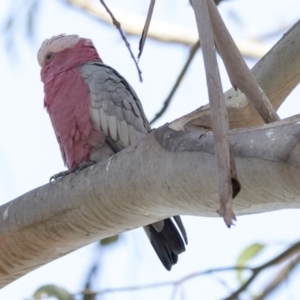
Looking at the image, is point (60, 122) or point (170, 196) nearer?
point (170, 196)

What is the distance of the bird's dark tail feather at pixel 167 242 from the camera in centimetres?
235

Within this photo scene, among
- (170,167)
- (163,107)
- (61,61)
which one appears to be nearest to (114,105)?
(163,107)

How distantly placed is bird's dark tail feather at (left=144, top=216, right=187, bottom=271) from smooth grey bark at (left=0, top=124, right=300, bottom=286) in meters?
0.35

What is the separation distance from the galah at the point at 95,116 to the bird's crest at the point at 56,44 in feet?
0.52

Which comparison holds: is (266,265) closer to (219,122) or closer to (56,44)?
(219,122)

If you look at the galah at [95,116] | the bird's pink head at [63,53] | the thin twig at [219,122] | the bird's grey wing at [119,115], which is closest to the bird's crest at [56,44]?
the bird's pink head at [63,53]

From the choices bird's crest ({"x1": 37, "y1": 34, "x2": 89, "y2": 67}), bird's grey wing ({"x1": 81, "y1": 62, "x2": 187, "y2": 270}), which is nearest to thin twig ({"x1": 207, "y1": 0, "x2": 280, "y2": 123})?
bird's grey wing ({"x1": 81, "y1": 62, "x2": 187, "y2": 270})

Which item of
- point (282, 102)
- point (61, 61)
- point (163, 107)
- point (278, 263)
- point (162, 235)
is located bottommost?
point (278, 263)

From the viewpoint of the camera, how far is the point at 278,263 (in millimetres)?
2146

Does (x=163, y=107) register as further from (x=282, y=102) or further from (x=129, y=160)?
(x=129, y=160)

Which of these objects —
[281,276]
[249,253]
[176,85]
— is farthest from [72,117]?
[281,276]

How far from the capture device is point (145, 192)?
1.73 m

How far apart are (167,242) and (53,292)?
16.2 inches

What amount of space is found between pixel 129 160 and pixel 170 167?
0.16 metres
